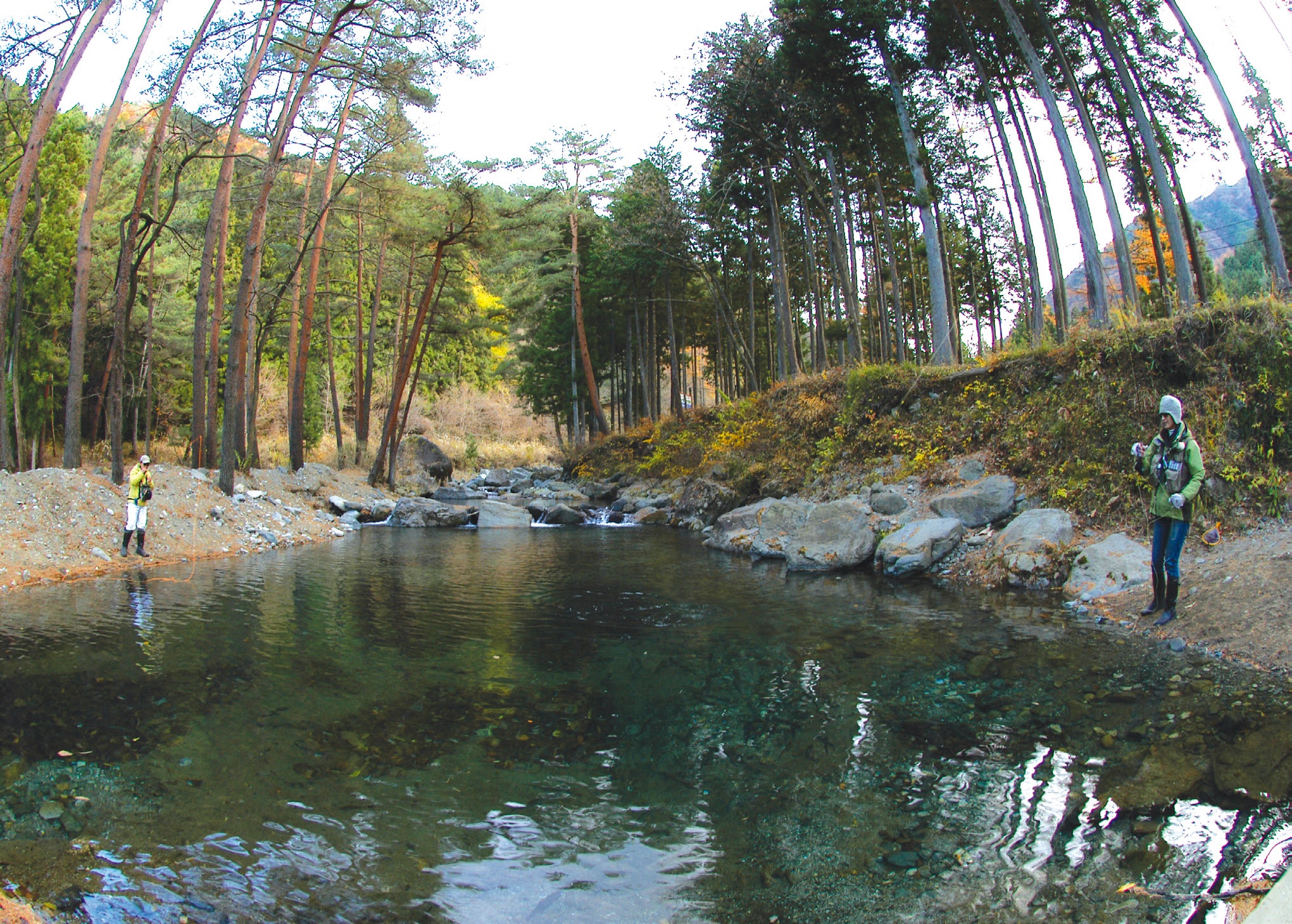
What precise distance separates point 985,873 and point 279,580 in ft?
31.0

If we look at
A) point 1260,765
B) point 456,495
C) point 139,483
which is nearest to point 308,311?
point 456,495

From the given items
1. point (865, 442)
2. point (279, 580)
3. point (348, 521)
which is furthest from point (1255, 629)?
point (348, 521)

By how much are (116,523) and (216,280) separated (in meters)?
8.42

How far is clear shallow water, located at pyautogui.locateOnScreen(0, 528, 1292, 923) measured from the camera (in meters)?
2.80

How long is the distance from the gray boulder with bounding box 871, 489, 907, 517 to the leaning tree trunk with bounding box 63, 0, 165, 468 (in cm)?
1330

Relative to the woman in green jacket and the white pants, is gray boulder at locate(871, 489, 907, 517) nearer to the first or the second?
the woman in green jacket

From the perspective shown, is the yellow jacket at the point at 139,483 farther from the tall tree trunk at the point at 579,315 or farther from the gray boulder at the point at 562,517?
the tall tree trunk at the point at 579,315

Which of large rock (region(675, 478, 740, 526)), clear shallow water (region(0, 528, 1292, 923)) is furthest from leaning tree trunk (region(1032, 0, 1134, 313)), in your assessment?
clear shallow water (region(0, 528, 1292, 923))

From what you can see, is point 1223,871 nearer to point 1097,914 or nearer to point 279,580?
point 1097,914

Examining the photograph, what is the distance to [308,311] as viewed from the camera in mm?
20766

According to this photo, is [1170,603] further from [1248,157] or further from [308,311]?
[308,311]

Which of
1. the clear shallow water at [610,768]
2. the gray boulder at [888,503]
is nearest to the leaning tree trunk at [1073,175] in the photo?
the gray boulder at [888,503]

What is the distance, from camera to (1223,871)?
280cm

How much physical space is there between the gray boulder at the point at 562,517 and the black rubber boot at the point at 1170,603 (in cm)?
1465
